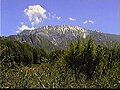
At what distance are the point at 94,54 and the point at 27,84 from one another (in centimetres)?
2205

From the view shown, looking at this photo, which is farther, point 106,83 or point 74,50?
point 74,50

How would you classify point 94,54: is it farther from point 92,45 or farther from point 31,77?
point 31,77

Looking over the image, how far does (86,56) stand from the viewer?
2938 centimetres

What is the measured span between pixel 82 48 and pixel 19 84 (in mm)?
23186

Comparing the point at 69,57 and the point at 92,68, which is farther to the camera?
the point at 69,57

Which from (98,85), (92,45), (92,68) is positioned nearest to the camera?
(98,85)

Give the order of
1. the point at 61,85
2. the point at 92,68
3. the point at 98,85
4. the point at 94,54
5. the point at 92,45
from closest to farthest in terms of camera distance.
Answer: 1. the point at 61,85
2. the point at 98,85
3. the point at 92,68
4. the point at 94,54
5. the point at 92,45

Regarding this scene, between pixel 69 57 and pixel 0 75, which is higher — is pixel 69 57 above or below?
below

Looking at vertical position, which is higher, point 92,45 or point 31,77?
point 31,77

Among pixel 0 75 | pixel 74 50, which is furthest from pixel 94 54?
pixel 0 75

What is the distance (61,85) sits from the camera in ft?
22.3

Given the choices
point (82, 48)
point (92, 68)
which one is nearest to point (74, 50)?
point (82, 48)

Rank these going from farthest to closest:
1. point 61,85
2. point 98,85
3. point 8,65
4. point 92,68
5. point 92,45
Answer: point 92,45
point 92,68
point 8,65
point 98,85
point 61,85

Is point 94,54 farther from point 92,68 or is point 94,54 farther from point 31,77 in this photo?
point 31,77
